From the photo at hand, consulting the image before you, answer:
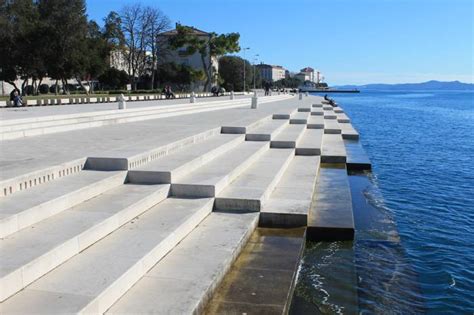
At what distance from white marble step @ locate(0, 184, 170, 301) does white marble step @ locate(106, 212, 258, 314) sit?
0.71 m

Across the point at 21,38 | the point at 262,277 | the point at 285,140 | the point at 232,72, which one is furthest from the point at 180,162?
the point at 232,72

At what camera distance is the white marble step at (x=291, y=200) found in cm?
674

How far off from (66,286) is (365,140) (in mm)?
21893

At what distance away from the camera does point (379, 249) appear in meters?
7.02

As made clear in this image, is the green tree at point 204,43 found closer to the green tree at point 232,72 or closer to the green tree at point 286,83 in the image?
the green tree at point 232,72

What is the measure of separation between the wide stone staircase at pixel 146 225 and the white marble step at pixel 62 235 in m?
0.01

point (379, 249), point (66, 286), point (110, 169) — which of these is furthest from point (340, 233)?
point (66, 286)

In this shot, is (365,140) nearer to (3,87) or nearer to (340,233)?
(340,233)

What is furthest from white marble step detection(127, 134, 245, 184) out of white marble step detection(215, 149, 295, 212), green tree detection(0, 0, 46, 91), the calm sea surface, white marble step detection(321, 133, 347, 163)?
green tree detection(0, 0, 46, 91)

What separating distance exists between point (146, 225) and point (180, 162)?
2479 millimetres

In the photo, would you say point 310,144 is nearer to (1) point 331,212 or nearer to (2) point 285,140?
(2) point 285,140

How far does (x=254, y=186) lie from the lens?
303 inches

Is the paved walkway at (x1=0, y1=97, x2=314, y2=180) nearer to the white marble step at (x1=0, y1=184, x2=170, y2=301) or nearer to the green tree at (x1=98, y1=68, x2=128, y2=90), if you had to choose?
the white marble step at (x1=0, y1=184, x2=170, y2=301)

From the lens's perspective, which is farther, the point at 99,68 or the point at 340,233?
the point at 99,68
